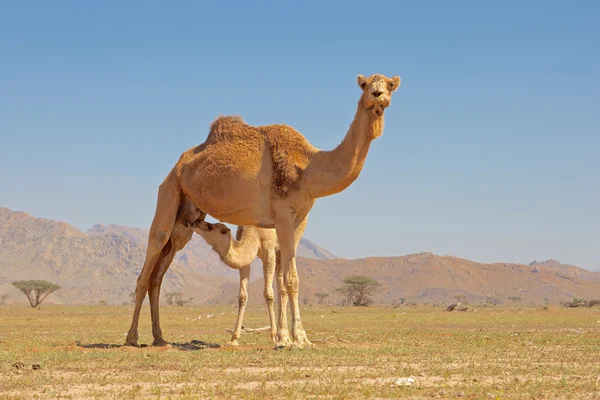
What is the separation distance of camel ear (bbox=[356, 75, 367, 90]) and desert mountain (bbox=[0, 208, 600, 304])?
84.4m

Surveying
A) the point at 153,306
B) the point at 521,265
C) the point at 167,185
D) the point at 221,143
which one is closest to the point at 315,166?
the point at 221,143

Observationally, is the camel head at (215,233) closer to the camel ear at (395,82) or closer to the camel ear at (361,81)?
the camel ear at (361,81)

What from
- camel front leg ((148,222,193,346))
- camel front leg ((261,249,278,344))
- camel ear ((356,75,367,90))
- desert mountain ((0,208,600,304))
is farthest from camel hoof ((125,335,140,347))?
desert mountain ((0,208,600,304))

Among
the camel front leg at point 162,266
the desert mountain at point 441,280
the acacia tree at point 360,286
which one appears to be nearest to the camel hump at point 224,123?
the camel front leg at point 162,266

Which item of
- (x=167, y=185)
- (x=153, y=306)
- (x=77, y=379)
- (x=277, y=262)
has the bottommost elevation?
(x=77, y=379)

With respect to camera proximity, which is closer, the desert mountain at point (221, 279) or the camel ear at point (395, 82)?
the camel ear at point (395, 82)

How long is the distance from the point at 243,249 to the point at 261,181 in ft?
10.2

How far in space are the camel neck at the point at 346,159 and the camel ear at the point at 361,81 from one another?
0.30 m

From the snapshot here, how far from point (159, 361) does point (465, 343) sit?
257 inches

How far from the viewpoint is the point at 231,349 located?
43.4 ft

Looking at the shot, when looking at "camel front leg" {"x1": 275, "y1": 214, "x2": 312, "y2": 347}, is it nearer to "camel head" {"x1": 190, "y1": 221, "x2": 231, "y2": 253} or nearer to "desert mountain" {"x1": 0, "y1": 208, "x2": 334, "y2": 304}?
"camel head" {"x1": 190, "y1": 221, "x2": 231, "y2": 253}

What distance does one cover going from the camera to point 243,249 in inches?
643

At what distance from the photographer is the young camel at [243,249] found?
15.5 m

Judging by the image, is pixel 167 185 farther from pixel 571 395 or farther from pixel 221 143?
pixel 571 395
